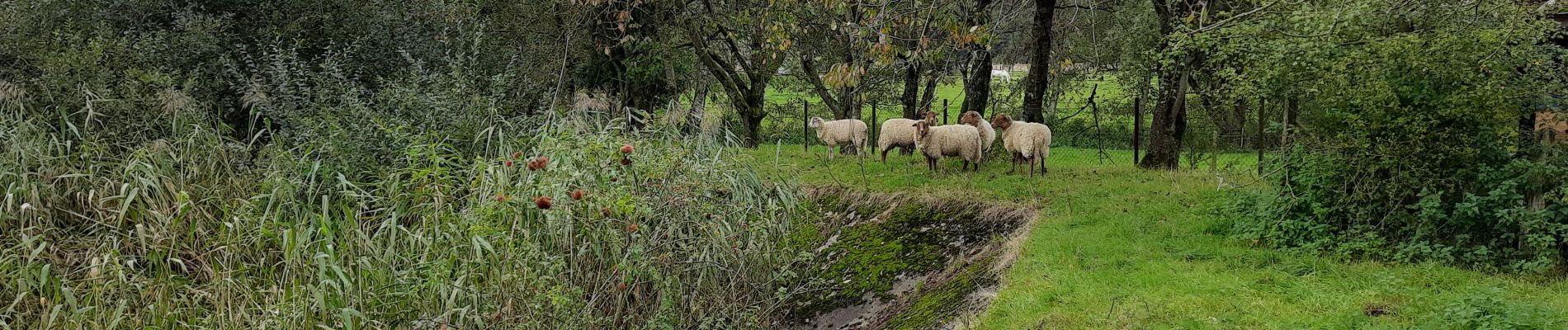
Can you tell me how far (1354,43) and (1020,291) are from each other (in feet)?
10.7

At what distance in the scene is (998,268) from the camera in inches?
316

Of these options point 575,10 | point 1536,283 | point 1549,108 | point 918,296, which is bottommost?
point 918,296

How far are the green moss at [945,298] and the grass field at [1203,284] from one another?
1.06ft

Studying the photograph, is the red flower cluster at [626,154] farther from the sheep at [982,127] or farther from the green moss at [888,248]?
the sheep at [982,127]

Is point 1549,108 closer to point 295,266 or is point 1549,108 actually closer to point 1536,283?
point 1536,283

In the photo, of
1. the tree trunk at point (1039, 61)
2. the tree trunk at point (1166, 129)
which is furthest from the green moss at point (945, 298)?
the tree trunk at point (1166, 129)

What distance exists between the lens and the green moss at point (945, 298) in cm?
736

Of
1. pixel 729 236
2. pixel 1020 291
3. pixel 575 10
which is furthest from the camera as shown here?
pixel 575 10

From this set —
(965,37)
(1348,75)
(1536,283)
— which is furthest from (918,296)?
(1536,283)

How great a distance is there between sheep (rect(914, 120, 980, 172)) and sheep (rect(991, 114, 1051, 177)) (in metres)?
0.36

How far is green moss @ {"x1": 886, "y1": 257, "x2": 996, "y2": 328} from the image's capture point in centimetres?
736

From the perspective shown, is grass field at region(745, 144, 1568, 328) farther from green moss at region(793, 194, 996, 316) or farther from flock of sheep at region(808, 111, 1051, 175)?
flock of sheep at region(808, 111, 1051, 175)

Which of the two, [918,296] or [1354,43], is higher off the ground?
[1354,43]

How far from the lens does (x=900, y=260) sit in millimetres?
9711
